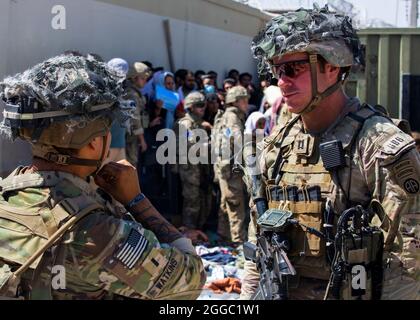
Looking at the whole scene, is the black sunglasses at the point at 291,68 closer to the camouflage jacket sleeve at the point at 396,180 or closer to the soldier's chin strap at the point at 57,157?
the camouflage jacket sleeve at the point at 396,180

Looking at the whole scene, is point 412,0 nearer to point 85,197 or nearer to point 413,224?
point 413,224

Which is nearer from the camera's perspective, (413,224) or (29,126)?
(29,126)

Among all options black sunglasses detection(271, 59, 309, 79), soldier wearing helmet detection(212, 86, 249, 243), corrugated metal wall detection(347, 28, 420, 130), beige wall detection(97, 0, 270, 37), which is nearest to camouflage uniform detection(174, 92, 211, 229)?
soldier wearing helmet detection(212, 86, 249, 243)

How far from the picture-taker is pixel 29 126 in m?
1.92

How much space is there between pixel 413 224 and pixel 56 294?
1264 millimetres

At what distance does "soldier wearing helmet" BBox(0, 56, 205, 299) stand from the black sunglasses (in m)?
0.73

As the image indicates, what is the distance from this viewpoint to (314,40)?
97.7 inches

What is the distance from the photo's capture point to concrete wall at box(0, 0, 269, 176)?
6.08 meters

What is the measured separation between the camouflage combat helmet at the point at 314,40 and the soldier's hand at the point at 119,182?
2.64 feet

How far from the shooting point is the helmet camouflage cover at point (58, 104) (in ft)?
6.29

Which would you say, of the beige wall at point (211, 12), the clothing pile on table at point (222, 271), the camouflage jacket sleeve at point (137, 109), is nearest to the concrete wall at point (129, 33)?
the beige wall at point (211, 12)

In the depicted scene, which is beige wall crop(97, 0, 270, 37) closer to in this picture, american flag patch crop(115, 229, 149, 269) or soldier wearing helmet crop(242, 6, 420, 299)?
soldier wearing helmet crop(242, 6, 420, 299)

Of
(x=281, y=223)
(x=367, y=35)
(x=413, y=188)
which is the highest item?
(x=367, y=35)
